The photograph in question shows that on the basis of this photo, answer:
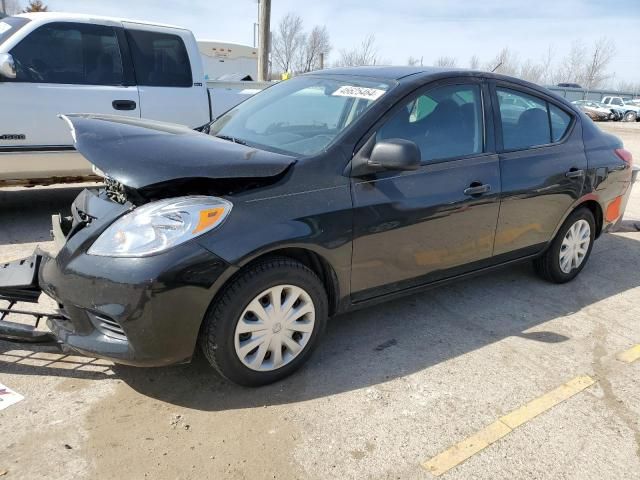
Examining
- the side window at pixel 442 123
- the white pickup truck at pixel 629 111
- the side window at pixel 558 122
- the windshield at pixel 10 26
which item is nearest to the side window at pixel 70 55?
the windshield at pixel 10 26

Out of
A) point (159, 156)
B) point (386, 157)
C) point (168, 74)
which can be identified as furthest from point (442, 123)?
point (168, 74)

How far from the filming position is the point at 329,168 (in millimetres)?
2928

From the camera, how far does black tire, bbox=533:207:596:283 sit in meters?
4.43

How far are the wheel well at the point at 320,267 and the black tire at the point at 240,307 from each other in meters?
0.07

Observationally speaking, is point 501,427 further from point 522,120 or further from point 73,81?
point 73,81

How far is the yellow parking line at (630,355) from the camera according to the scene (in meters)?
3.45

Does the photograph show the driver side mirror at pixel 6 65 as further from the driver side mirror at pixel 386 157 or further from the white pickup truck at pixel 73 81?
the driver side mirror at pixel 386 157

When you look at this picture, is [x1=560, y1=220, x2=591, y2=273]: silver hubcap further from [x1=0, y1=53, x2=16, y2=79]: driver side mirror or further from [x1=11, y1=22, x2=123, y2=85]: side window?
[x1=0, y1=53, x2=16, y2=79]: driver side mirror

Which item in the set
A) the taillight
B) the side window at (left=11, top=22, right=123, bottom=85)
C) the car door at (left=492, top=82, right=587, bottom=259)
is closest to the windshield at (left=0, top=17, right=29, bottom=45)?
the side window at (left=11, top=22, right=123, bottom=85)

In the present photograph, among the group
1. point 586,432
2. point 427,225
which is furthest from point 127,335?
point 586,432

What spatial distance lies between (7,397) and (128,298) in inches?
37.0

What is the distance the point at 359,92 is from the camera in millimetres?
3355

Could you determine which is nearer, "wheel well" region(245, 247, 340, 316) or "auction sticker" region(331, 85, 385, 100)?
"wheel well" region(245, 247, 340, 316)

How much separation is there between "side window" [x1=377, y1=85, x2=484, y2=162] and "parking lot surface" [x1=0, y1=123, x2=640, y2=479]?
121 cm
